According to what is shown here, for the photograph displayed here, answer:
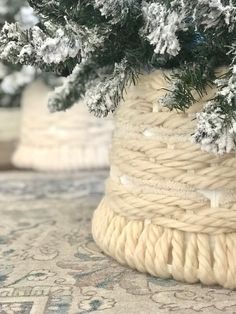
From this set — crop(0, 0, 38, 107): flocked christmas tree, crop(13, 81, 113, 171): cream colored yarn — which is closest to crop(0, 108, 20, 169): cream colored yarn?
crop(0, 0, 38, 107): flocked christmas tree

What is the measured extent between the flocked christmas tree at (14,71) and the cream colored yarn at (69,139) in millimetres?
107

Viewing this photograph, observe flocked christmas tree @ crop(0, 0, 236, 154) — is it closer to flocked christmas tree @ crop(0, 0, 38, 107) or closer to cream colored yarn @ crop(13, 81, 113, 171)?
flocked christmas tree @ crop(0, 0, 38, 107)

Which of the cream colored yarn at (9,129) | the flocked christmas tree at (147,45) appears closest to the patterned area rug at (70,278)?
the flocked christmas tree at (147,45)

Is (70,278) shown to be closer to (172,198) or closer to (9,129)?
(172,198)

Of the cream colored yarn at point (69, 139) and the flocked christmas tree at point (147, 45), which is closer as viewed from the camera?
the flocked christmas tree at point (147, 45)

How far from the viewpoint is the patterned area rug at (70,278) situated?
1.60ft

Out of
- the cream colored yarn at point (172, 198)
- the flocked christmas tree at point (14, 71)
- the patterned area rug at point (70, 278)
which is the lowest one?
the patterned area rug at point (70, 278)

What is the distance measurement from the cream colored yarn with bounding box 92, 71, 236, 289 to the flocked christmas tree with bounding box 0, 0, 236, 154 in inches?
1.2

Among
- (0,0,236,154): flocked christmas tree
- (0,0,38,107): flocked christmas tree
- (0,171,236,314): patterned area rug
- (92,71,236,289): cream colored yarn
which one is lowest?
(0,171,236,314): patterned area rug

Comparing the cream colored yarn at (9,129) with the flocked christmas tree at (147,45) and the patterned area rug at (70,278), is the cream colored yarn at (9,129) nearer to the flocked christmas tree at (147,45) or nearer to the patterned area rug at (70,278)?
the patterned area rug at (70,278)

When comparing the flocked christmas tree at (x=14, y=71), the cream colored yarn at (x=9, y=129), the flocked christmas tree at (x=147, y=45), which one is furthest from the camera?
the cream colored yarn at (x=9, y=129)

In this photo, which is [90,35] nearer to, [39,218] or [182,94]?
[182,94]

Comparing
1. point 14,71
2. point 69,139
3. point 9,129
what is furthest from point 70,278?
point 9,129

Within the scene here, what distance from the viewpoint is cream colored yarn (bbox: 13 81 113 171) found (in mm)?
1140
